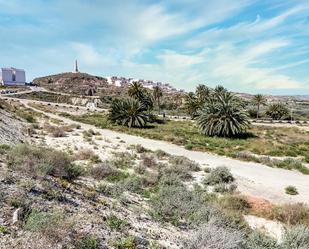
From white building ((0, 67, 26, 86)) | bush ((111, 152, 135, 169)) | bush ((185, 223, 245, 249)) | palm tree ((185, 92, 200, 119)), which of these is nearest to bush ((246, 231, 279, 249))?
bush ((185, 223, 245, 249))

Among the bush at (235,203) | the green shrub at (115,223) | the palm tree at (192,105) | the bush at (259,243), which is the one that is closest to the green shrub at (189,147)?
the bush at (235,203)

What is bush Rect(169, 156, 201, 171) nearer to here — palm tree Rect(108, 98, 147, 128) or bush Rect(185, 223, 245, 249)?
bush Rect(185, 223, 245, 249)

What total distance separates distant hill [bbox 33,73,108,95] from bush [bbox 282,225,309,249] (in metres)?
134

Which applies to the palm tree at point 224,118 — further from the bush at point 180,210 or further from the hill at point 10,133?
the bush at point 180,210

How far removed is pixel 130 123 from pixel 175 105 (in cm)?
5927

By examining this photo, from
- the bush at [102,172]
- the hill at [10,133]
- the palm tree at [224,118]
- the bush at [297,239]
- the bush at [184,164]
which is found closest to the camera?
the bush at [297,239]

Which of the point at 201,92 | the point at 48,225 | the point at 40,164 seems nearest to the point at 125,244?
the point at 48,225

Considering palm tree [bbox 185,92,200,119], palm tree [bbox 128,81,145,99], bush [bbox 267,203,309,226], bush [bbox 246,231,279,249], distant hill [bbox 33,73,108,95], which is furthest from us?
distant hill [bbox 33,73,108,95]

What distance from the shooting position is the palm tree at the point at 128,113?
162 ft

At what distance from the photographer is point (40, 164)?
11.2m

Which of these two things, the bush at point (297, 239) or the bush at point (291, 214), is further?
the bush at point (291, 214)

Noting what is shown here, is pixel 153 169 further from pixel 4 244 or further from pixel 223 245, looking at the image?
pixel 4 244

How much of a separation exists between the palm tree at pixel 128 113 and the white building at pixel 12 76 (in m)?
121

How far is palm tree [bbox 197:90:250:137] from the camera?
40.6 metres
